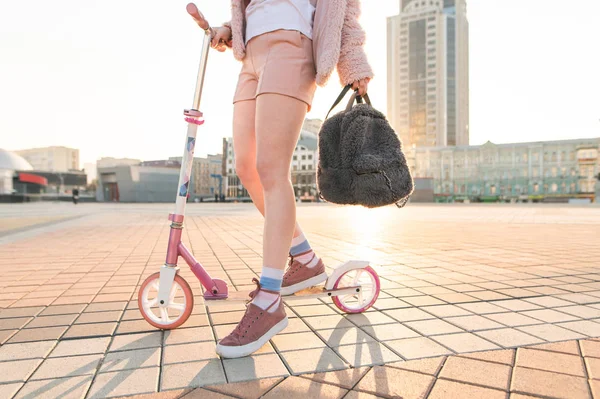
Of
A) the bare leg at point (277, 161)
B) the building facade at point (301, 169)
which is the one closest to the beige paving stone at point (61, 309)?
the bare leg at point (277, 161)

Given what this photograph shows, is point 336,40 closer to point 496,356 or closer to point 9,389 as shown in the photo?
point 496,356

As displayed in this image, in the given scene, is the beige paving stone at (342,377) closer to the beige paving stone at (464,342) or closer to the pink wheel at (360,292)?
the beige paving stone at (464,342)

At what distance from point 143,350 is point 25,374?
41cm

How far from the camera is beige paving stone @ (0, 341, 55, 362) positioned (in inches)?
70.2

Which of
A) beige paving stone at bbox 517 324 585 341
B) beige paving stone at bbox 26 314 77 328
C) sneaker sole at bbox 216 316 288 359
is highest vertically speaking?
sneaker sole at bbox 216 316 288 359

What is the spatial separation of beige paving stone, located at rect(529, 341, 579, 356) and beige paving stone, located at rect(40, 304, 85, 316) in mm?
2260

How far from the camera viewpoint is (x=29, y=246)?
563 centimetres

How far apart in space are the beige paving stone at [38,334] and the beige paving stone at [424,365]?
1.48m

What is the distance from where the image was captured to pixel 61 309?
8.27 ft

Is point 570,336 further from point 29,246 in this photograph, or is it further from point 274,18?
point 29,246

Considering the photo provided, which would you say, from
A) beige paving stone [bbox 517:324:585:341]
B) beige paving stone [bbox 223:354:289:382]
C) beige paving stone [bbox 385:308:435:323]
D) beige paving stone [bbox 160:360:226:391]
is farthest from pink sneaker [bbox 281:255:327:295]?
beige paving stone [bbox 517:324:585:341]

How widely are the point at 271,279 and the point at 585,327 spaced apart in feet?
4.87

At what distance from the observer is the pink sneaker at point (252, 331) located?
69.0 inches

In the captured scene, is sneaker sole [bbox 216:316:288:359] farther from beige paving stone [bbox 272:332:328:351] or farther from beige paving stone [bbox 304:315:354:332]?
beige paving stone [bbox 304:315:354:332]
